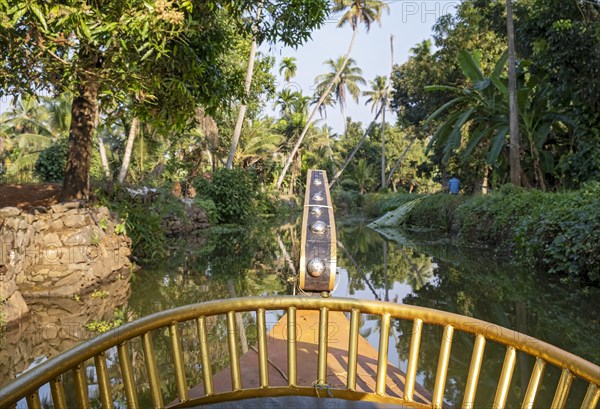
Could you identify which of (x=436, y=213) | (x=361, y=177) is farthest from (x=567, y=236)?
(x=361, y=177)

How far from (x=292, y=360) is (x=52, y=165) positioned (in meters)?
15.3

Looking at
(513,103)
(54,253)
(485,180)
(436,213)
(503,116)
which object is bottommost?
(436,213)

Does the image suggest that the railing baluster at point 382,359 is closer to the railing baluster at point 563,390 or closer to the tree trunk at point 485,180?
A: the railing baluster at point 563,390

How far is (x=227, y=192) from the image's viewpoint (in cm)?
1670

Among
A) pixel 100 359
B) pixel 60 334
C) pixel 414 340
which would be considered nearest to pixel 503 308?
pixel 414 340

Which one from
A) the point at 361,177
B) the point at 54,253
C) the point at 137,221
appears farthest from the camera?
the point at 361,177

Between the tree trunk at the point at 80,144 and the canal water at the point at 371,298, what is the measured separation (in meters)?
1.62

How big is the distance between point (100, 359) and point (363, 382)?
3.75 feet

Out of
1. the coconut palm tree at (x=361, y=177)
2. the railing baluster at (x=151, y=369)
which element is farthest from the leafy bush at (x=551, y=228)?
the coconut palm tree at (x=361, y=177)

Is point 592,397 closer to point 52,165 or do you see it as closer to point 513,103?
point 513,103

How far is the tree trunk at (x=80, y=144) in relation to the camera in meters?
6.80

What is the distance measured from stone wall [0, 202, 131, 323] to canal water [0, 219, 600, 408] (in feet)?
0.99

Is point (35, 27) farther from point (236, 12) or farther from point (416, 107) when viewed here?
point (416, 107)

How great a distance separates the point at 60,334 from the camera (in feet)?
13.9
